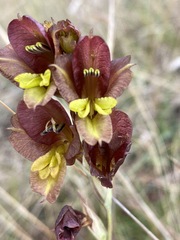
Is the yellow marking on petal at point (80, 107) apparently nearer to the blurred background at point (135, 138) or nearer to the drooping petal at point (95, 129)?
the drooping petal at point (95, 129)

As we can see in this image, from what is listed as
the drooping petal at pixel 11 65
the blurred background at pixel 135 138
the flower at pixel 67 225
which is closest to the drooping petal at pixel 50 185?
the flower at pixel 67 225

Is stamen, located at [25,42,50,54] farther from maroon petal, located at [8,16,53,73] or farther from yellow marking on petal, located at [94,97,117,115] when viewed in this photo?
yellow marking on petal, located at [94,97,117,115]

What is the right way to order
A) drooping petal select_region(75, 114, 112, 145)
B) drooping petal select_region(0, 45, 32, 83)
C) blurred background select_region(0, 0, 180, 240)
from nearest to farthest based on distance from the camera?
drooping petal select_region(75, 114, 112, 145) → drooping petal select_region(0, 45, 32, 83) → blurred background select_region(0, 0, 180, 240)

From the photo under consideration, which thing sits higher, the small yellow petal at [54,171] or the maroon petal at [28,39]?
the maroon petal at [28,39]

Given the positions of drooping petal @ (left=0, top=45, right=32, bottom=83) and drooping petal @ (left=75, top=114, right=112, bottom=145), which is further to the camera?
drooping petal @ (left=0, top=45, right=32, bottom=83)

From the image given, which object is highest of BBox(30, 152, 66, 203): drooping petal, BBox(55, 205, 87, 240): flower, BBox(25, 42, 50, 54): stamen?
BBox(25, 42, 50, 54): stamen

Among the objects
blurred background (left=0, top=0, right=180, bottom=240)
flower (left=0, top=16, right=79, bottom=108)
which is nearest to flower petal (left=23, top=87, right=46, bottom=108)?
flower (left=0, top=16, right=79, bottom=108)

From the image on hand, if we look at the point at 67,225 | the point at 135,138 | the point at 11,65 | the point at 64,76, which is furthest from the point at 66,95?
the point at 135,138
